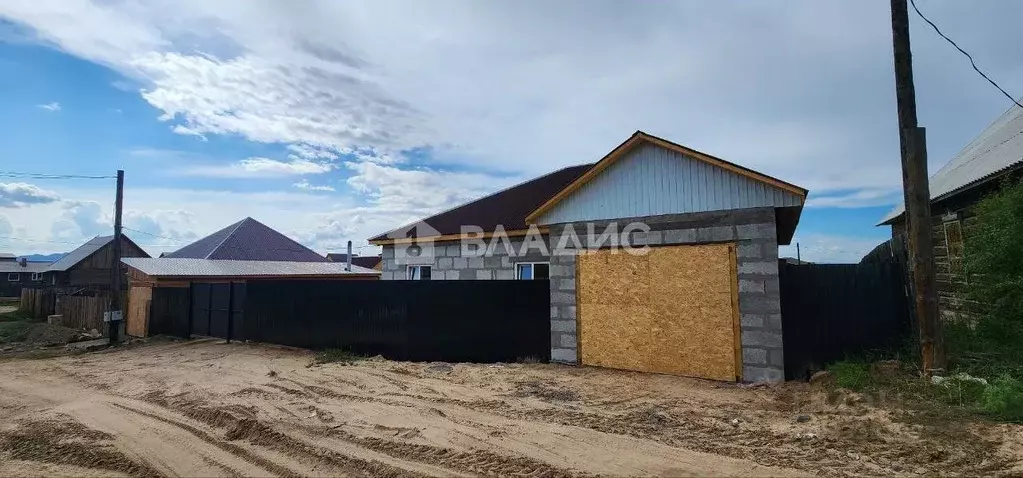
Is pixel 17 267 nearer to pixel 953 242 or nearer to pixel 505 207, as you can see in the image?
pixel 505 207

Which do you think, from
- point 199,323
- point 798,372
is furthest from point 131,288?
point 798,372

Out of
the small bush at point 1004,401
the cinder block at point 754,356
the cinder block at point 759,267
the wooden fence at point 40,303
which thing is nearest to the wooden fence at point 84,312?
the wooden fence at point 40,303

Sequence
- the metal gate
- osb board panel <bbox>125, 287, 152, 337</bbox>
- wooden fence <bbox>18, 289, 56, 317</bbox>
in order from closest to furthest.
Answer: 1. the metal gate
2. osb board panel <bbox>125, 287, 152, 337</bbox>
3. wooden fence <bbox>18, 289, 56, 317</bbox>

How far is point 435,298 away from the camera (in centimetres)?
1112

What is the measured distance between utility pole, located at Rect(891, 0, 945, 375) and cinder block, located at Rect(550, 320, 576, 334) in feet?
18.1

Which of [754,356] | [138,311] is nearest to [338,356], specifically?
[754,356]

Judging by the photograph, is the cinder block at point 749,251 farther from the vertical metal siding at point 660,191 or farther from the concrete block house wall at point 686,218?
the vertical metal siding at point 660,191

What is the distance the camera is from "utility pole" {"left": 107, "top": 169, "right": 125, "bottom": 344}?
683 inches

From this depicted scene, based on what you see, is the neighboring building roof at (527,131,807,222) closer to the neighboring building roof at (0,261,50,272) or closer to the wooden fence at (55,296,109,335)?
the wooden fence at (55,296,109,335)

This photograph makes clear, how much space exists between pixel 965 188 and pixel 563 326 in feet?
29.0

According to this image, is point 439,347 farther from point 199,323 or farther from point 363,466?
point 199,323

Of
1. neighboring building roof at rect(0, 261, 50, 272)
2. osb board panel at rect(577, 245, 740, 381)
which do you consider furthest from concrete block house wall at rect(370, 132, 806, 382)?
neighboring building roof at rect(0, 261, 50, 272)

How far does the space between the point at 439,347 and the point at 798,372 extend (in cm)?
669

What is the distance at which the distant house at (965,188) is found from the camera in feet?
33.7
